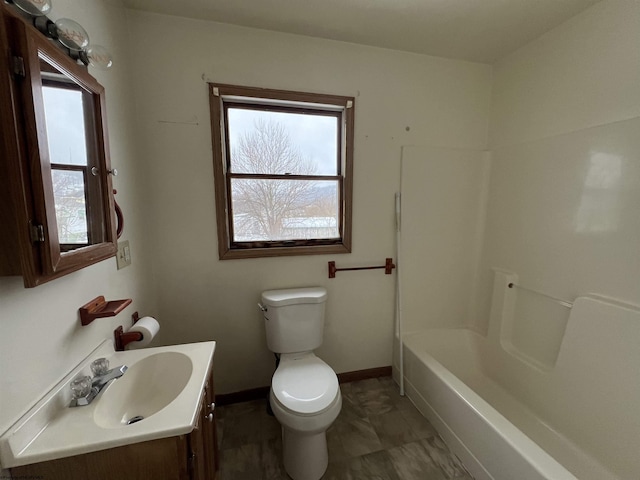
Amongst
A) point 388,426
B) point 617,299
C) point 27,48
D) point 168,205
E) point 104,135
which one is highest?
point 27,48

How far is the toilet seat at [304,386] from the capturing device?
1.23m

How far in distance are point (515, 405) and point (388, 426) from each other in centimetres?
87

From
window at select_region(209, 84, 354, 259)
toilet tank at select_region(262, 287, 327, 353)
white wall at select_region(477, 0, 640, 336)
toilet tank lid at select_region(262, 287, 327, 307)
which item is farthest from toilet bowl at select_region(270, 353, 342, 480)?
white wall at select_region(477, 0, 640, 336)

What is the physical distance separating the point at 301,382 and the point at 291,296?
49 cm

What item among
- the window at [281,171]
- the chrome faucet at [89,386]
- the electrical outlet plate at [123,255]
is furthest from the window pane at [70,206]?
the window at [281,171]

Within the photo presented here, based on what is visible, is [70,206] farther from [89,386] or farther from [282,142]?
[282,142]

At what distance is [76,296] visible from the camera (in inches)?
36.2

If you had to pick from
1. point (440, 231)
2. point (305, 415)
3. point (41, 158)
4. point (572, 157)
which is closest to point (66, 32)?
point (41, 158)

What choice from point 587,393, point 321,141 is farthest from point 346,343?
point 321,141

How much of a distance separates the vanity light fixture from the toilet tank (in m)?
1.32

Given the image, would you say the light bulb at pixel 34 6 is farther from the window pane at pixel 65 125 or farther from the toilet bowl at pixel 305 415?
the toilet bowl at pixel 305 415

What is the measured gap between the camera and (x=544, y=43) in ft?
5.20

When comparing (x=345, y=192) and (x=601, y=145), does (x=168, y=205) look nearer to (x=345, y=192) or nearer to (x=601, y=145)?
(x=345, y=192)

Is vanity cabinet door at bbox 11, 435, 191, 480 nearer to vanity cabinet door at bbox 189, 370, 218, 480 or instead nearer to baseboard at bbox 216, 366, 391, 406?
vanity cabinet door at bbox 189, 370, 218, 480
